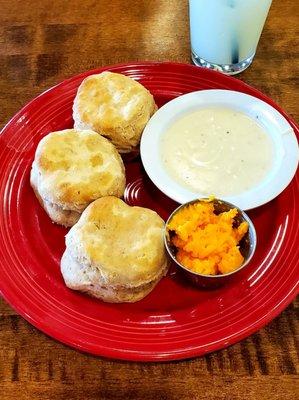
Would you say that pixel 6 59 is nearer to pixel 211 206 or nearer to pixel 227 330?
pixel 211 206

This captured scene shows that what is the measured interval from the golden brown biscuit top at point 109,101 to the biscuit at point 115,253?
0.30 meters

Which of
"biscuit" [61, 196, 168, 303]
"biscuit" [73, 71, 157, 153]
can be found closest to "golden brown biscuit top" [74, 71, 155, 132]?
"biscuit" [73, 71, 157, 153]

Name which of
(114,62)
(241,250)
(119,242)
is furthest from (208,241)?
(114,62)

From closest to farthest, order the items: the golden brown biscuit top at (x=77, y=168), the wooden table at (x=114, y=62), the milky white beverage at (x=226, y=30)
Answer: the wooden table at (x=114, y=62) < the golden brown biscuit top at (x=77, y=168) < the milky white beverage at (x=226, y=30)

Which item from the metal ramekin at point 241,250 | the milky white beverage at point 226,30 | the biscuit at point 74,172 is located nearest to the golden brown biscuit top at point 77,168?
the biscuit at point 74,172

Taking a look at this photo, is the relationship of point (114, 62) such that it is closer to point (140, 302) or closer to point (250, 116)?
point (250, 116)

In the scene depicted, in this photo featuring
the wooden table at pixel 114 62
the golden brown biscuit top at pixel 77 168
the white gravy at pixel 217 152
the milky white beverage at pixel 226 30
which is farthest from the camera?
the milky white beverage at pixel 226 30

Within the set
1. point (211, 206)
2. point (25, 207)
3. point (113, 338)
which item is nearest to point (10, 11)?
point (25, 207)

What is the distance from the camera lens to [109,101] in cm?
182

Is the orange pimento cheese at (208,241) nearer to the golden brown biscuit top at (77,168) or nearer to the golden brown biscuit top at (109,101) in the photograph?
the golden brown biscuit top at (77,168)

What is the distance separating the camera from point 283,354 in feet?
4.94

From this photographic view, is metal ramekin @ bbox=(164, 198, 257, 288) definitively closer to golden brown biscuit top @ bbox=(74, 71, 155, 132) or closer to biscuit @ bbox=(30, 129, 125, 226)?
biscuit @ bbox=(30, 129, 125, 226)

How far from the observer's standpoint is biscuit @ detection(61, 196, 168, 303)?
1.49 m

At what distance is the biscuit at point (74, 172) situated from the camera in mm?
1644
